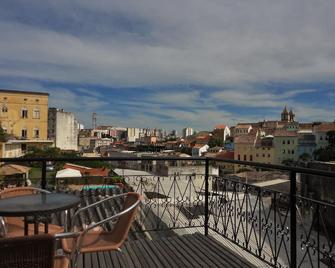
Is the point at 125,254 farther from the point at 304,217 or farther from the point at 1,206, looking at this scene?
the point at 304,217

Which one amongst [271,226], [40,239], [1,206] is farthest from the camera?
[271,226]

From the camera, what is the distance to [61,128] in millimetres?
62500

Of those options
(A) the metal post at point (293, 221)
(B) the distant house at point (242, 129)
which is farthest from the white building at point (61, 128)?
(A) the metal post at point (293, 221)

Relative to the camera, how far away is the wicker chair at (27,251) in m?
1.34

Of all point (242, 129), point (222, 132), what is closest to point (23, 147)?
point (242, 129)

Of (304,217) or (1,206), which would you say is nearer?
(1,206)

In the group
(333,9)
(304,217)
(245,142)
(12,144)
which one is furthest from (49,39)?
(245,142)

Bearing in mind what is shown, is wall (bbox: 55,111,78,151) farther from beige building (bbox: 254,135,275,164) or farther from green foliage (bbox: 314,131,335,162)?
green foliage (bbox: 314,131,335,162)

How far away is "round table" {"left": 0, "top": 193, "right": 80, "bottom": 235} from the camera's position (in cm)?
205

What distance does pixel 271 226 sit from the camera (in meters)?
3.21

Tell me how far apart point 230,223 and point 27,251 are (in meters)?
3.07

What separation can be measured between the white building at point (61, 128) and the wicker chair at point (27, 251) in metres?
62.1

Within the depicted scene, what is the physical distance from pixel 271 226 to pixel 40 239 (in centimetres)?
245

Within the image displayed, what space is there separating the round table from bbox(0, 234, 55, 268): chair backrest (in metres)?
0.71
